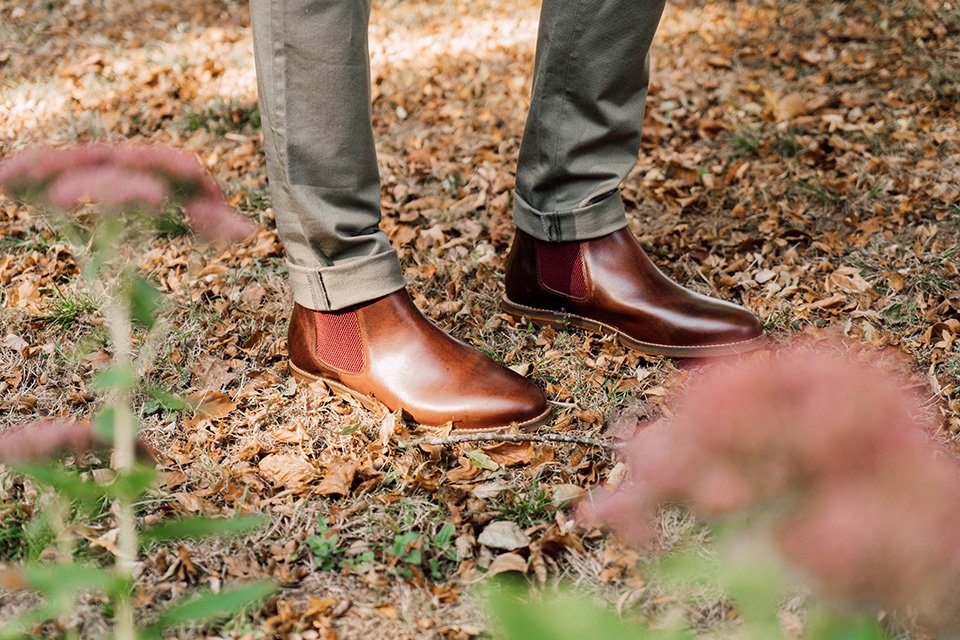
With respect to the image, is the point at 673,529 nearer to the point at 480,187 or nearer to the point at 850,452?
the point at 850,452

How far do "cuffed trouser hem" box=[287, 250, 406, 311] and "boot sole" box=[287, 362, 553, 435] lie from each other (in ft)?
0.57

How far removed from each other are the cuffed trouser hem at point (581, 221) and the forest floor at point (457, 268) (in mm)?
234

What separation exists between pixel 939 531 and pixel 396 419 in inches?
41.9

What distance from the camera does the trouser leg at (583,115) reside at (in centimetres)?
142

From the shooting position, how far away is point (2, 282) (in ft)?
6.45

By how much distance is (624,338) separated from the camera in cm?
162

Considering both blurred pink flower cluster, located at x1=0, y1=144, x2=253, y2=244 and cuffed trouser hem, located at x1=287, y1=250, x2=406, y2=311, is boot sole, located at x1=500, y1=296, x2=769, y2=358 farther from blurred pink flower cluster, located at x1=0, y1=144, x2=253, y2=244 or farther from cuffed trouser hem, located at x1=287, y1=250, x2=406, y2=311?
blurred pink flower cluster, located at x1=0, y1=144, x2=253, y2=244

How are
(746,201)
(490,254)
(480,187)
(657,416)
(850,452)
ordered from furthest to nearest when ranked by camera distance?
1. (480,187)
2. (746,201)
3. (490,254)
4. (657,416)
5. (850,452)

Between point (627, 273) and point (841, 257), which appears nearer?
point (627, 273)

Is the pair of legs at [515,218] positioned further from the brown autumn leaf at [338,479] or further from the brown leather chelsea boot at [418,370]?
the brown autumn leaf at [338,479]

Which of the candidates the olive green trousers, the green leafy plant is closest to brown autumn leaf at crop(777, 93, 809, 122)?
the olive green trousers

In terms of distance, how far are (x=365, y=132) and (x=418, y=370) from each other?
0.43 meters

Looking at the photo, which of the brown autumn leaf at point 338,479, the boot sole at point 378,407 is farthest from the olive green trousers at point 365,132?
the brown autumn leaf at point 338,479

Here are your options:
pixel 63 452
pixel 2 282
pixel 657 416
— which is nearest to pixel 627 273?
pixel 657 416
